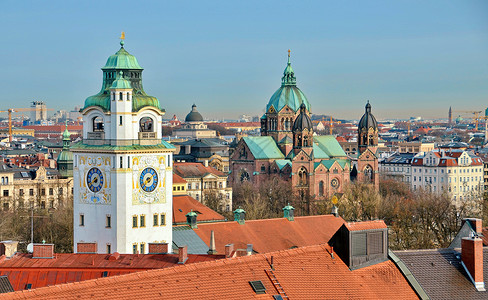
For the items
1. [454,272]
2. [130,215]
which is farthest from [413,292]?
[130,215]

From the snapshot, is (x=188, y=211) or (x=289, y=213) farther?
(x=188, y=211)

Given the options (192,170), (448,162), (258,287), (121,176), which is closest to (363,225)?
(258,287)

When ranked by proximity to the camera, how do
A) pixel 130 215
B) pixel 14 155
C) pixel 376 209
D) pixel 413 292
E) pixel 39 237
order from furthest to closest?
pixel 14 155, pixel 376 209, pixel 39 237, pixel 130 215, pixel 413 292

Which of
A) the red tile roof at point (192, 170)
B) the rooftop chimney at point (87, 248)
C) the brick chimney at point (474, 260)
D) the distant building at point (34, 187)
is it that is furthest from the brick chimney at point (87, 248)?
the red tile roof at point (192, 170)

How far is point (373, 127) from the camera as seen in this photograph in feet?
513

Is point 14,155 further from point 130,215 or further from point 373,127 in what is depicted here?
point 130,215

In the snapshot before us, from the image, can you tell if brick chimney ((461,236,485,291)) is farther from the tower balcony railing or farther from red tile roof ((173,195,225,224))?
red tile roof ((173,195,225,224))

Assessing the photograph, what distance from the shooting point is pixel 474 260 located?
40531 millimetres

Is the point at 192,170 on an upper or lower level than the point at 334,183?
upper

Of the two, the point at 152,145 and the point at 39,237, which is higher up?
the point at 152,145

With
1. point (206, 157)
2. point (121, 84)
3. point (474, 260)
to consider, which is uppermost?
point (121, 84)

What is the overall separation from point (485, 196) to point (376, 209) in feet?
71.9

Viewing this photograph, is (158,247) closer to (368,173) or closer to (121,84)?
(121,84)

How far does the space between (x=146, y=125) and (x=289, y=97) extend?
9457 cm
